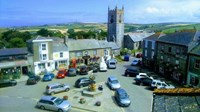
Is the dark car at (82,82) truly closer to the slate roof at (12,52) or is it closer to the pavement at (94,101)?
the pavement at (94,101)

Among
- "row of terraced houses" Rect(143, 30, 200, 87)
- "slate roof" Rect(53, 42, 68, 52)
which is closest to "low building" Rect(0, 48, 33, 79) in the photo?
"slate roof" Rect(53, 42, 68, 52)

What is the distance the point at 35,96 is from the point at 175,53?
85.2ft

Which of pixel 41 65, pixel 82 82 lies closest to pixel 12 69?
pixel 41 65

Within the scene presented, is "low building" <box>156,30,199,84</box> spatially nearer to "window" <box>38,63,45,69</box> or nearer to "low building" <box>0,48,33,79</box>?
"window" <box>38,63,45,69</box>

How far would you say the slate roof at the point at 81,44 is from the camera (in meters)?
54.0

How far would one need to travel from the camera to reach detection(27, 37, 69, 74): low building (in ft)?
153

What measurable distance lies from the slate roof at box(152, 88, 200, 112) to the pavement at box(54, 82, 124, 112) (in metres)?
21.7

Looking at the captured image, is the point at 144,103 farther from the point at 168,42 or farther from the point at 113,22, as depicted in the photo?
the point at 113,22

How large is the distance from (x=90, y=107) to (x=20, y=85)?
55.2 ft

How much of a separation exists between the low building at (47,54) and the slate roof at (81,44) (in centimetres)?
206

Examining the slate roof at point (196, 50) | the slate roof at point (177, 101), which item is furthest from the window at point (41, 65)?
the slate roof at point (177, 101)

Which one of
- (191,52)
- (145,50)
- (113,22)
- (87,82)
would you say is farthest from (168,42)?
→ (113,22)

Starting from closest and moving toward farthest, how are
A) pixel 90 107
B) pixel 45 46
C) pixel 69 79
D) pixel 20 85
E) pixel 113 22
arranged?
pixel 90 107 → pixel 20 85 → pixel 69 79 → pixel 45 46 → pixel 113 22

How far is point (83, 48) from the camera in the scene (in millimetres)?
55031
